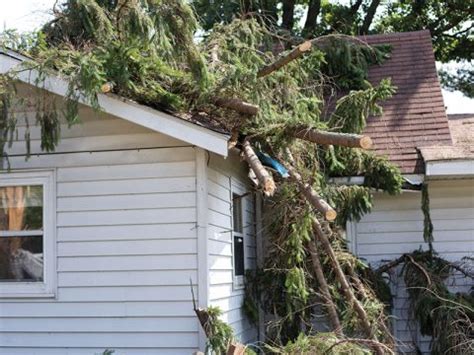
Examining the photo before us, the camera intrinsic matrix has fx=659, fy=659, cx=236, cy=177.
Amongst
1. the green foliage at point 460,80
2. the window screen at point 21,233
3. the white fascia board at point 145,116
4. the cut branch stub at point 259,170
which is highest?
the green foliage at point 460,80

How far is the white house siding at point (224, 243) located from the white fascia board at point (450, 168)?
8.13ft

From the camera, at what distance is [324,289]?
24.0 feet

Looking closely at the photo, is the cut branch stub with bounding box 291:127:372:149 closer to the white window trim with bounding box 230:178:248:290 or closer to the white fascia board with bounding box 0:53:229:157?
the white fascia board with bounding box 0:53:229:157

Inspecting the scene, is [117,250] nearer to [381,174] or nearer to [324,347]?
[324,347]

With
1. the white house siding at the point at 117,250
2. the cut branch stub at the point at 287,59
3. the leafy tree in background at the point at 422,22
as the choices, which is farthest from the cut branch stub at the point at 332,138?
the leafy tree in background at the point at 422,22

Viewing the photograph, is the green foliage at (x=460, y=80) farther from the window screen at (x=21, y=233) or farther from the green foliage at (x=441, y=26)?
the window screen at (x=21, y=233)

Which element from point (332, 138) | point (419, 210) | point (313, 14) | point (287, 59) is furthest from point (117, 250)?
point (313, 14)

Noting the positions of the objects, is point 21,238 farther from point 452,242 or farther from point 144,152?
point 452,242

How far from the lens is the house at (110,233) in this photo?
6.57 metres

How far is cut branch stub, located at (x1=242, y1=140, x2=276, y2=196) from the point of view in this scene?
5949 millimetres

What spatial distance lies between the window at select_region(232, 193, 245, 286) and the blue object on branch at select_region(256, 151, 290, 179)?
790 mm

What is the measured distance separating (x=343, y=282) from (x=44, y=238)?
3273 millimetres

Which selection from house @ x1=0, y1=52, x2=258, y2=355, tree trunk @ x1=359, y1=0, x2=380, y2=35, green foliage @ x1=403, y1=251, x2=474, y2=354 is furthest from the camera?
tree trunk @ x1=359, y1=0, x2=380, y2=35

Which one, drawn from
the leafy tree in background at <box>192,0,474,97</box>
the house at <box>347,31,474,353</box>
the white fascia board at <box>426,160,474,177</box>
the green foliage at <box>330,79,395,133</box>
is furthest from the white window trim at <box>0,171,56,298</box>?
the leafy tree in background at <box>192,0,474,97</box>
